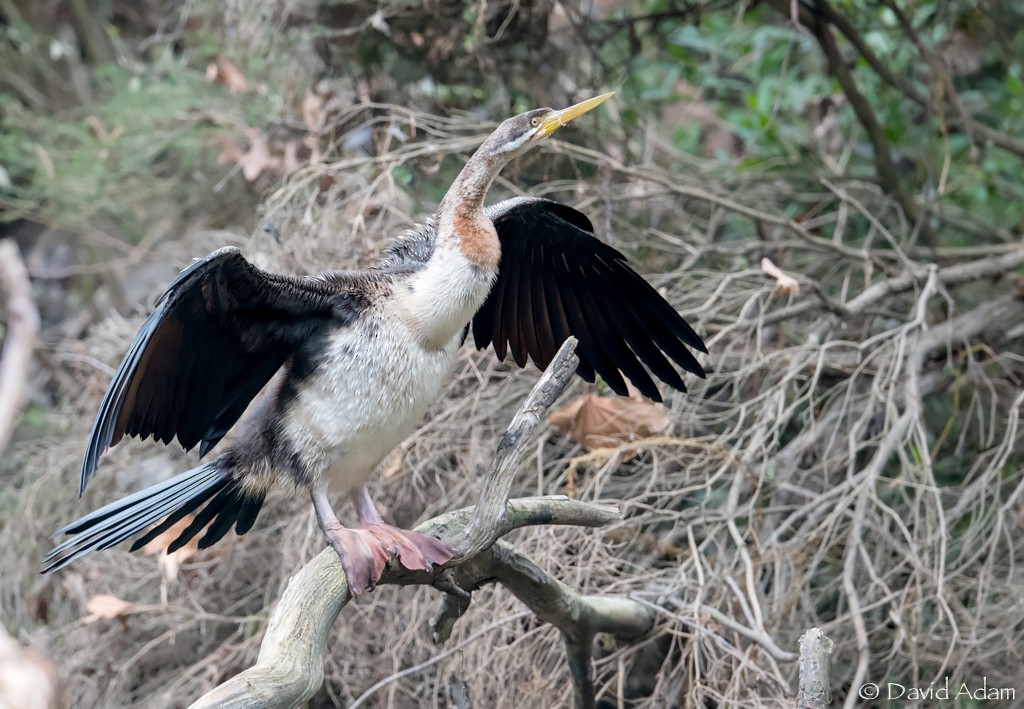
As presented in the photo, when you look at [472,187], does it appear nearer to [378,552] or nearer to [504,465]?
[504,465]

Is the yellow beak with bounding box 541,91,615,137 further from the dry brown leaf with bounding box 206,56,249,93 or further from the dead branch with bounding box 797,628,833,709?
the dry brown leaf with bounding box 206,56,249,93

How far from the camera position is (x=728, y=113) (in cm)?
496

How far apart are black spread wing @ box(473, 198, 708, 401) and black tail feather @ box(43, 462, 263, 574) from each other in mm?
655

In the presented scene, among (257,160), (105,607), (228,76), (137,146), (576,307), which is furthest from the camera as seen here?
(137,146)

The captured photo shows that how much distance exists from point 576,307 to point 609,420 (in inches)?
15.7

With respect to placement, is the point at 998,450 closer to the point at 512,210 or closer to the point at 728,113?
the point at 512,210

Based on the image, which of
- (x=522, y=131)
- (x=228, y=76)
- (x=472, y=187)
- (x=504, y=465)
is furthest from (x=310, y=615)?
(x=228, y=76)

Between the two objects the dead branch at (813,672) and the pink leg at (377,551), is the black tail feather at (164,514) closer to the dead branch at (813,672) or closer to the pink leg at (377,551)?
the pink leg at (377,551)

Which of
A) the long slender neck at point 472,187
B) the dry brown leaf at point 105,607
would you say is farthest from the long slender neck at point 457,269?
the dry brown leaf at point 105,607

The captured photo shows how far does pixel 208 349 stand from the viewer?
1927mm

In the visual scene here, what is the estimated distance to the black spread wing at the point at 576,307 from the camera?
2.27 meters

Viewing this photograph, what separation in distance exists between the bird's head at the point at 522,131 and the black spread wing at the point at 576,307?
0.20 m

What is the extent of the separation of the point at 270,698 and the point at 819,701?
83 cm

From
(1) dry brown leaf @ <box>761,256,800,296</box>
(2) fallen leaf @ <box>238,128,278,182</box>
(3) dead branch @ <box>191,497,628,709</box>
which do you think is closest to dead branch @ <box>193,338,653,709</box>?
(3) dead branch @ <box>191,497,628,709</box>
